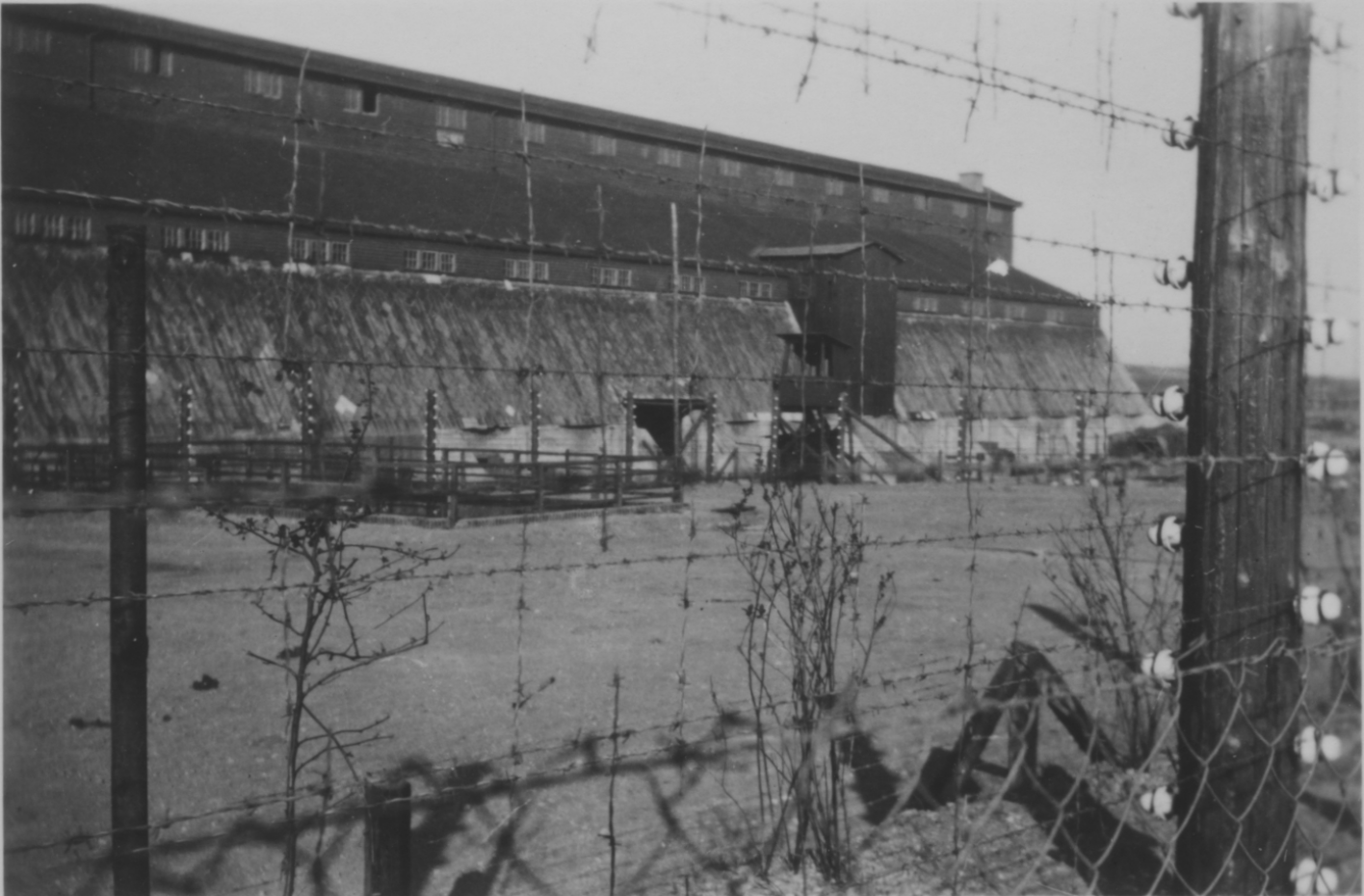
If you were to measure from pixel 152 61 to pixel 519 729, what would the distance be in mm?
28078

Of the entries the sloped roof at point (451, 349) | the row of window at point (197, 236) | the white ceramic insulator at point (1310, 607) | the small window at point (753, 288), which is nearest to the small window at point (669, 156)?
the small window at point (753, 288)

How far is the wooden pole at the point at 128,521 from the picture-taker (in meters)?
3.04

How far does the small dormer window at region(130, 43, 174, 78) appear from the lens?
1184 inches

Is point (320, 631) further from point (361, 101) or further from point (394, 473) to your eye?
point (361, 101)

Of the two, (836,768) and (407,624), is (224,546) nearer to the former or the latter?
(407,624)

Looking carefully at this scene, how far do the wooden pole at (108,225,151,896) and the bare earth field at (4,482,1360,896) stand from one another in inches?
7.8

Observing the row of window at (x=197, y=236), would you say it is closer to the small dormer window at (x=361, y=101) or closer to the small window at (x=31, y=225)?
the small dormer window at (x=361, y=101)

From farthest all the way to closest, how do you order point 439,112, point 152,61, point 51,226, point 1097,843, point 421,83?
point 439,112
point 421,83
point 152,61
point 1097,843
point 51,226

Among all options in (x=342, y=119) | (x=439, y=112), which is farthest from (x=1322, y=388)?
(x=439, y=112)

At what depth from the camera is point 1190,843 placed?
13.3 feet

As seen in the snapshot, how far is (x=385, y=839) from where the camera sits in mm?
3006

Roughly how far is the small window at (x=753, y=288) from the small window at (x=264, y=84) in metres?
13.5

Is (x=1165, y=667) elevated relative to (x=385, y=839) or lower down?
elevated

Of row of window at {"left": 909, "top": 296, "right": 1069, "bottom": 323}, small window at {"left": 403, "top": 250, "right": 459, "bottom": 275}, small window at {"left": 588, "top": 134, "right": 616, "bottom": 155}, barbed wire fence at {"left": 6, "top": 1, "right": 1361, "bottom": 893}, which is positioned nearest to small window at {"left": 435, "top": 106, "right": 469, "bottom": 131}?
small window at {"left": 588, "top": 134, "right": 616, "bottom": 155}
